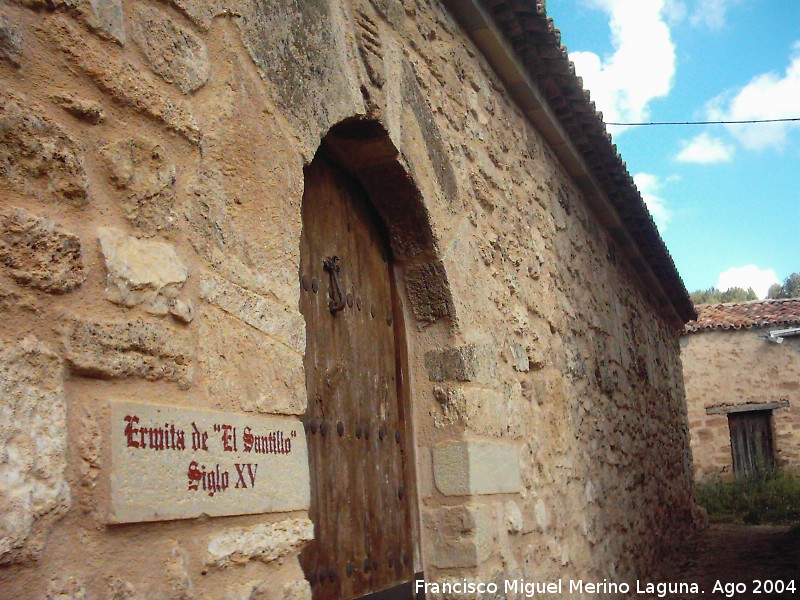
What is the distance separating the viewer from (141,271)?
1507mm

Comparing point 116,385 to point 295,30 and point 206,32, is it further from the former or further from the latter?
point 295,30

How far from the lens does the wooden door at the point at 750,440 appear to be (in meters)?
13.8

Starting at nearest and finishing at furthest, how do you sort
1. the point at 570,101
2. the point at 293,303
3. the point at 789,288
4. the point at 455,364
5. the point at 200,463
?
1. the point at 200,463
2. the point at 293,303
3. the point at 455,364
4. the point at 570,101
5. the point at 789,288

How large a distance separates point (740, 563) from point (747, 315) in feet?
28.7

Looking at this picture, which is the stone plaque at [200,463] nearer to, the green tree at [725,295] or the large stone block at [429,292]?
the large stone block at [429,292]

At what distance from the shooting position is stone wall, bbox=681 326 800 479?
13.7m

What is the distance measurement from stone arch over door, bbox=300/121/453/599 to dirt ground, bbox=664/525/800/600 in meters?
3.97

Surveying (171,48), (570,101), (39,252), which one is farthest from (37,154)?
(570,101)

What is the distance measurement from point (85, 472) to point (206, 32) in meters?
1.08

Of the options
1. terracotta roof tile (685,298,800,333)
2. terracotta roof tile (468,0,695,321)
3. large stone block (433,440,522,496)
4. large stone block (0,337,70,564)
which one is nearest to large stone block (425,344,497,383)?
large stone block (433,440,522,496)

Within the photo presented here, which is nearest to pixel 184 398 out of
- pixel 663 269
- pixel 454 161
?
pixel 454 161

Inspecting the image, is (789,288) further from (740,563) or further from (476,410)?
(476,410)

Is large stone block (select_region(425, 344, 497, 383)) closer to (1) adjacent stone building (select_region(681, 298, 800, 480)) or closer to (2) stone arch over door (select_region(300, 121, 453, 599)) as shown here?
(2) stone arch over door (select_region(300, 121, 453, 599))

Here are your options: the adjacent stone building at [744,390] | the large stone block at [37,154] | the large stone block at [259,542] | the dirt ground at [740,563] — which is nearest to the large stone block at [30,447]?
the large stone block at [37,154]
